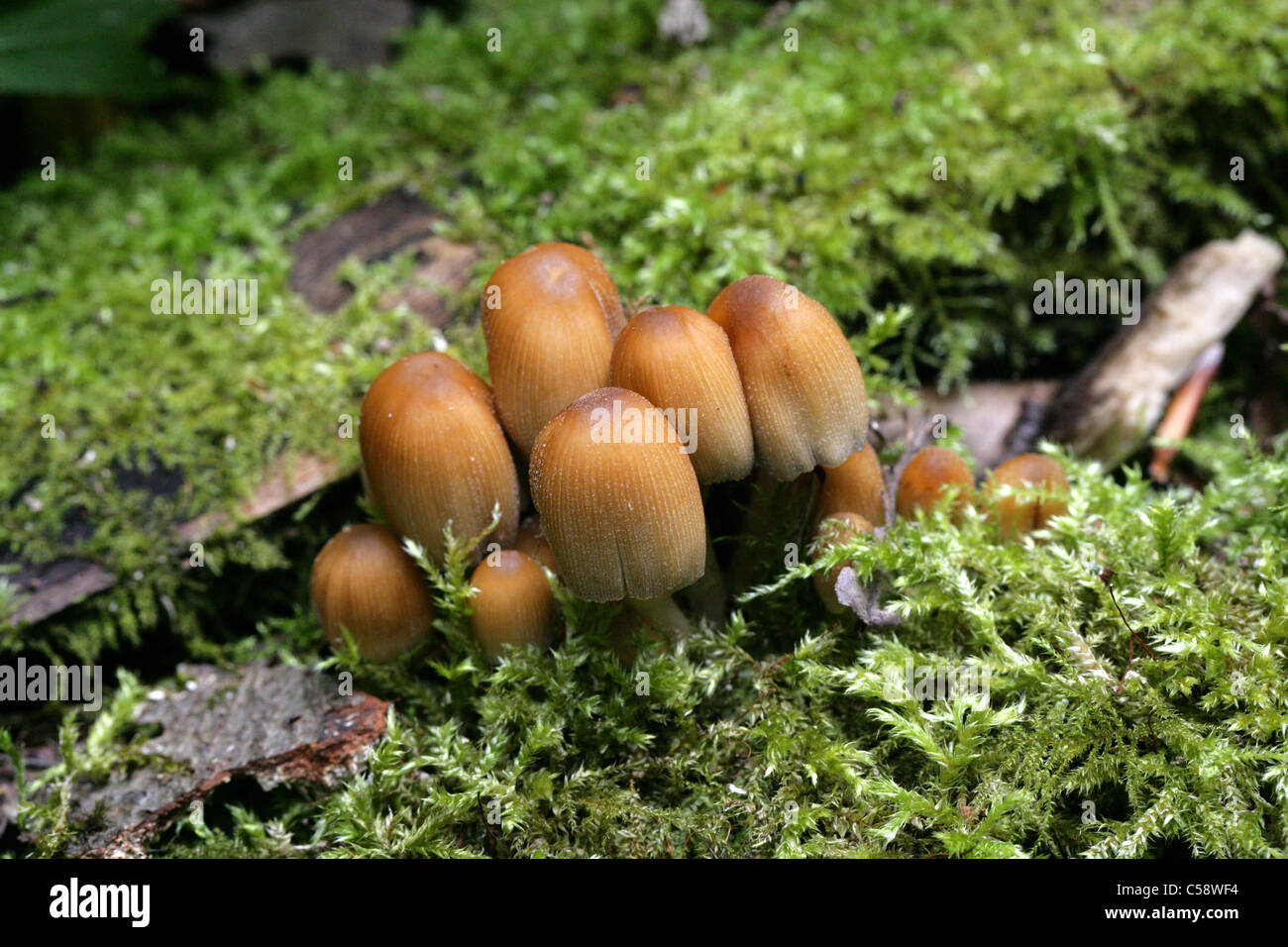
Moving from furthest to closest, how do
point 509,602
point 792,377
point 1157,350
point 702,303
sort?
point 1157,350 < point 702,303 < point 509,602 < point 792,377

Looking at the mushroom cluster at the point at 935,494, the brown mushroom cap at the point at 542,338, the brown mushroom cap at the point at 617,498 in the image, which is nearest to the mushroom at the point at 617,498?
the brown mushroom cap at the point at 617,498

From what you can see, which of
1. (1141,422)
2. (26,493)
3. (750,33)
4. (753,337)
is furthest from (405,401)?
(750,33)

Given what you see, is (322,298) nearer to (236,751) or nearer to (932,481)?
(236,751)

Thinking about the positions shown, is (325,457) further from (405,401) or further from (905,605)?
(905,605)

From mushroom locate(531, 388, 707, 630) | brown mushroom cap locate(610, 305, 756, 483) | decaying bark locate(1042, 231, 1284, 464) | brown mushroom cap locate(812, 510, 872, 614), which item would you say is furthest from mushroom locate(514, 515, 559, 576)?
decaying bark locate(1042, 231, 1284, 464)

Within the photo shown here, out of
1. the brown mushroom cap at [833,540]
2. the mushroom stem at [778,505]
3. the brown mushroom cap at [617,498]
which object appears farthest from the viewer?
the mushroom stem at [778,505]

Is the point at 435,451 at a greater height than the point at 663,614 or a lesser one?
greater

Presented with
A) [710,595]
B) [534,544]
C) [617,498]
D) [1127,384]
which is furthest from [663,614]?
[1127,384]

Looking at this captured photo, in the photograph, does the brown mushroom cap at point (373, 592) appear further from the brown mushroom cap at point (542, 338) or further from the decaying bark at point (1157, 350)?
the decaying bark at point (1157, 350)
